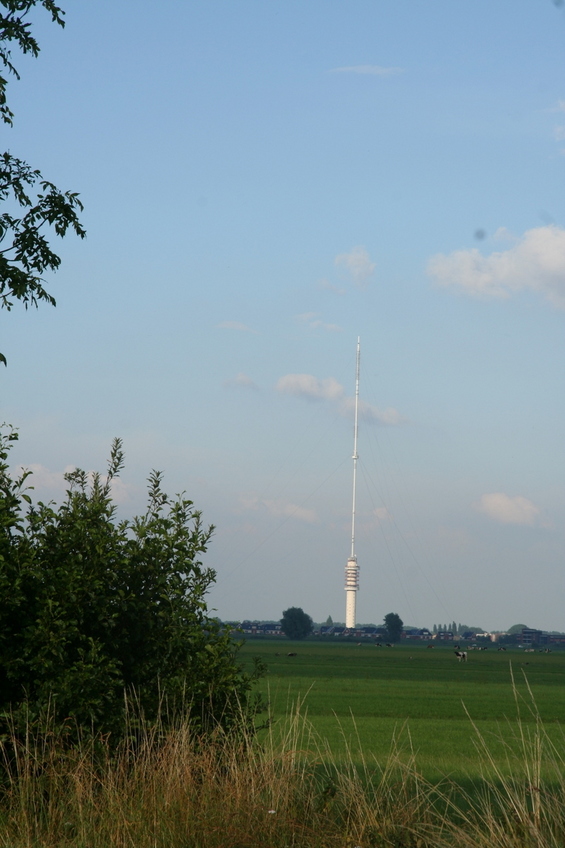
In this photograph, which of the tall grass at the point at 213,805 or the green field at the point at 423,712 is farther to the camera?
the green field at the point at 423,712

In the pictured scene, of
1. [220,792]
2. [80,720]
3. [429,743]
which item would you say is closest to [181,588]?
[80,720]

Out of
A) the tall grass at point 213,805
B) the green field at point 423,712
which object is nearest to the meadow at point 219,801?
the tall grass at point 213,805

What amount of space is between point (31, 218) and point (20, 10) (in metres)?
3.45

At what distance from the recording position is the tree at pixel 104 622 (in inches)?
A: 396

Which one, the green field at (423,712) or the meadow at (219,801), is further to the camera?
the green field at (423,712)

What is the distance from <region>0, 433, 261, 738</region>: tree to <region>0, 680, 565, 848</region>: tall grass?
1.47 ft

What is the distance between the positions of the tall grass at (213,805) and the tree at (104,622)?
447 millimetres

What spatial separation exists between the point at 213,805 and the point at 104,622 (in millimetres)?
2330

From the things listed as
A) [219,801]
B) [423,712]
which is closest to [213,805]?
[219,801]

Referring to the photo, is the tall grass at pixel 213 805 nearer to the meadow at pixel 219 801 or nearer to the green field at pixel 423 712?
the meadow at pixel 219 801

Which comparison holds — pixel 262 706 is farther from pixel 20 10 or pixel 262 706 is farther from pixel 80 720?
pixel 20 10

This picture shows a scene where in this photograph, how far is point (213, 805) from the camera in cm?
913

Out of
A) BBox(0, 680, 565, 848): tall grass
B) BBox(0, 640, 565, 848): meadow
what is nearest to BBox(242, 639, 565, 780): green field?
BBox(0, 640, 565, 848): meadow

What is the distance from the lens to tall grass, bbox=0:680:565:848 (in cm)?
847
